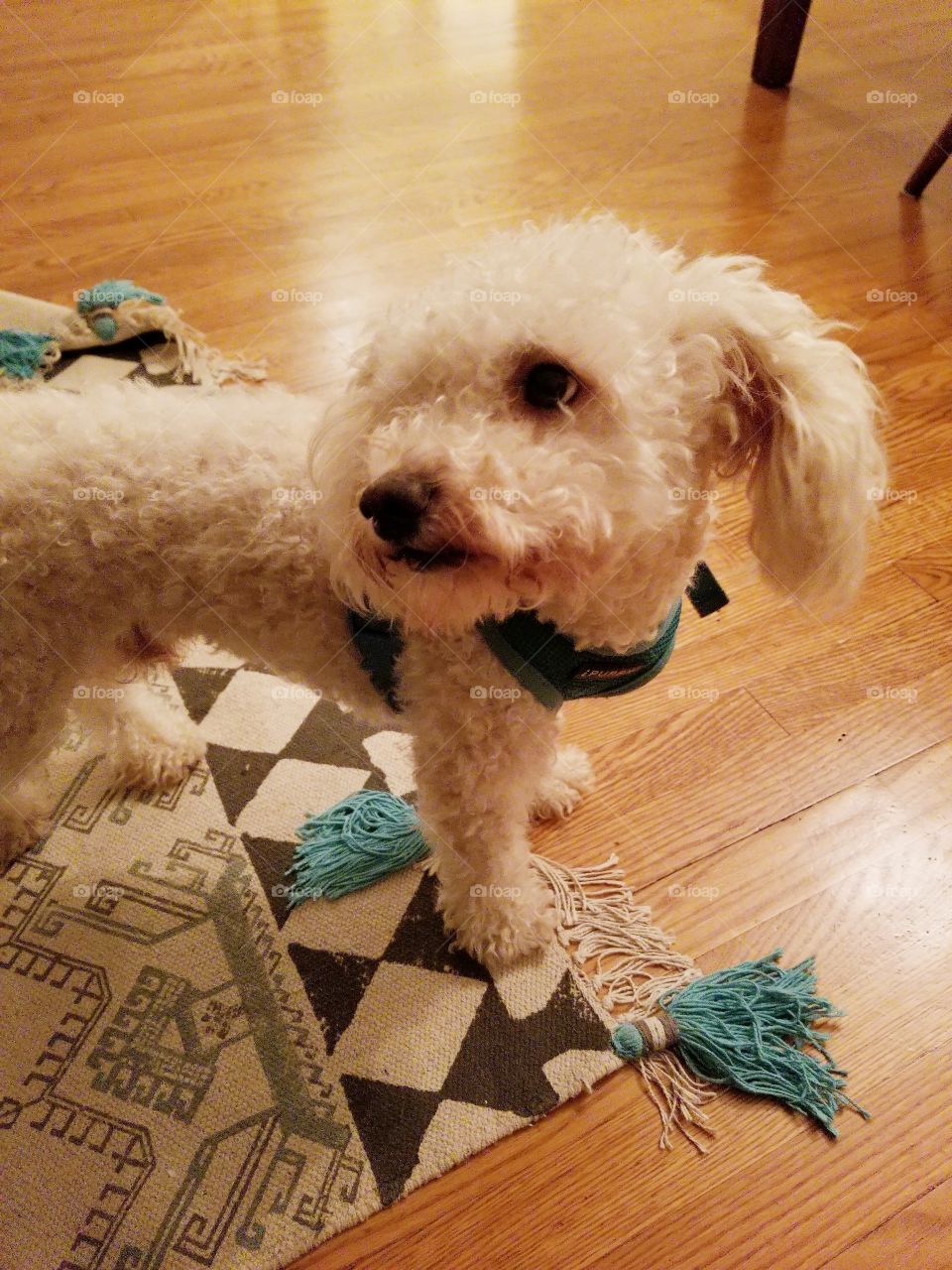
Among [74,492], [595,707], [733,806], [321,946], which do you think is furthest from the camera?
Result: [595,707]

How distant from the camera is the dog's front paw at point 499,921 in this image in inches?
46.6

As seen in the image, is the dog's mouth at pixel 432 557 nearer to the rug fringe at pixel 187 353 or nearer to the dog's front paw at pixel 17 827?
the dog's front paw at pixel 17 827

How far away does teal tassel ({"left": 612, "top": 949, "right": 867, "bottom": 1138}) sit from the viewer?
1.11 meters

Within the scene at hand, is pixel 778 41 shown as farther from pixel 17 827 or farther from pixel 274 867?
pixel 17 827

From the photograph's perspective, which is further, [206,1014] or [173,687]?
[173,687]

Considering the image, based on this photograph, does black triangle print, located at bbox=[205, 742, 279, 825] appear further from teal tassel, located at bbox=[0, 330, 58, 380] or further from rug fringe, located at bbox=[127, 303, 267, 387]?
teal tassel, located at bbox=[0, 330, 58, 380]

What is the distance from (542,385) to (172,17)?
11.5ft

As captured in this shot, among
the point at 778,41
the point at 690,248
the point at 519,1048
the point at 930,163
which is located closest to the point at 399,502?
the point at 519,1048

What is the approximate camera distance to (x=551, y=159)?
2.67 metres

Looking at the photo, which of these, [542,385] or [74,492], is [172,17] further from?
[542,385]

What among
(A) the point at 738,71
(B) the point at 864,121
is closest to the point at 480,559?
(B) the point at 864,121

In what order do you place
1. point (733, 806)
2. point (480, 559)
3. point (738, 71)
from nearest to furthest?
1. point (480, 559)
2. point (733, 806)
3. point (738, 71)

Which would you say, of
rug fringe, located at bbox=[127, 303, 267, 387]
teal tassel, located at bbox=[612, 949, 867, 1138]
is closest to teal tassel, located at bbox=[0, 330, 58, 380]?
rug fringe, located at bbox=[127, 303, 267, 387]

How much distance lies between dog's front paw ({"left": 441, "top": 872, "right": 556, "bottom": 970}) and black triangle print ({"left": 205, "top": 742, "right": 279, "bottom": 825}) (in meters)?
0.39
